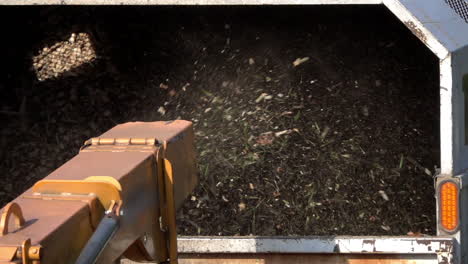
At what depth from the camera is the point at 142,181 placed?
200cm

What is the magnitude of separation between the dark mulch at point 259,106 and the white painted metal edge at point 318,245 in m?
0.35

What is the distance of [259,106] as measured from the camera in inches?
158

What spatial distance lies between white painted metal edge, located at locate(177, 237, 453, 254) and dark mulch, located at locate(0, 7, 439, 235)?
0.35 metres

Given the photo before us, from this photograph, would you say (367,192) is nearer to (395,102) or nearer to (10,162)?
(395,102)

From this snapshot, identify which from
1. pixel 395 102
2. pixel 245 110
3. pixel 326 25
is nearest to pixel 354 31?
pixel 326 25

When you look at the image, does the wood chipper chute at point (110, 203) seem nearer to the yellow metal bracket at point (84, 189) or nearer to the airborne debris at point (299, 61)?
the yellow metal bracket at point (84, 189)

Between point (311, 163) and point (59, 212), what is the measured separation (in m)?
2.25

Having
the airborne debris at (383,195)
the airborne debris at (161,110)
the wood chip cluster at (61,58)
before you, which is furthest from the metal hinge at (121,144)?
the wood chip cluster at (61,58)

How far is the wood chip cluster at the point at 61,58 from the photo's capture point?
4305 mm

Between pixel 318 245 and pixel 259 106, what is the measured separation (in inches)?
39.8

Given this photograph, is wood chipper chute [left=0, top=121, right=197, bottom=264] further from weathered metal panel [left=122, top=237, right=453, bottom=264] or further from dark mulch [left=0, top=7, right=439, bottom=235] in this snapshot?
dark mulch [left=0, top=7, right=439, bottom=235]

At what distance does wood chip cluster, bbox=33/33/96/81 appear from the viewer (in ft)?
14.1

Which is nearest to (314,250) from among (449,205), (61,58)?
(449,205)

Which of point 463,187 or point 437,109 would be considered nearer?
point 463,187
